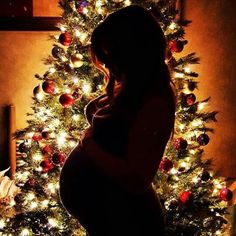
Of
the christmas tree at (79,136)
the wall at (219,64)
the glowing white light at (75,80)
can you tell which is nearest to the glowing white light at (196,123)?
the christmas tree at (79,136)

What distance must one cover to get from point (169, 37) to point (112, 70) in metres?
0.97

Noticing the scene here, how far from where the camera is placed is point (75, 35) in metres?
2.23

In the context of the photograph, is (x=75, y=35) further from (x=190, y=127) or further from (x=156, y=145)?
(x=156, y=145)

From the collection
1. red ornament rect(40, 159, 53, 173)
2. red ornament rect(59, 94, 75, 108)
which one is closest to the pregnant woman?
red ornament rect(59, 94, 75, 108)

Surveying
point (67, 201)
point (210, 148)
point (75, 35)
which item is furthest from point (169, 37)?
point (210, 148)

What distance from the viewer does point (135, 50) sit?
1.30m

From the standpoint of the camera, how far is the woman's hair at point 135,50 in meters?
1.30

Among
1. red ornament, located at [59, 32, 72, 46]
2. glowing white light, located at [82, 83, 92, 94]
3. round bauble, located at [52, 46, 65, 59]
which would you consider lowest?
glowing white light, located at [82, 83, 92, 94]

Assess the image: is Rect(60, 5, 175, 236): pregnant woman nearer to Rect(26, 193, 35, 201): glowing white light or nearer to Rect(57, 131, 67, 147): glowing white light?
Rect(57, 131, 67, 147): glowing white light

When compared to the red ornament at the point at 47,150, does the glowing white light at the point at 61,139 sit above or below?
above

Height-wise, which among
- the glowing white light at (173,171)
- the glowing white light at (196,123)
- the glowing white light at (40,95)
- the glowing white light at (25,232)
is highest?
the glowing white light at (40,95)

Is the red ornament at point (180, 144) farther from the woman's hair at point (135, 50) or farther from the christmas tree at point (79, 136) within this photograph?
the woman's hair at point (135, 50)

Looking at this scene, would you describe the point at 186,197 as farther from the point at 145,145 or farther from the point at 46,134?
the point at 145,145

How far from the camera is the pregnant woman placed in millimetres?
1258
